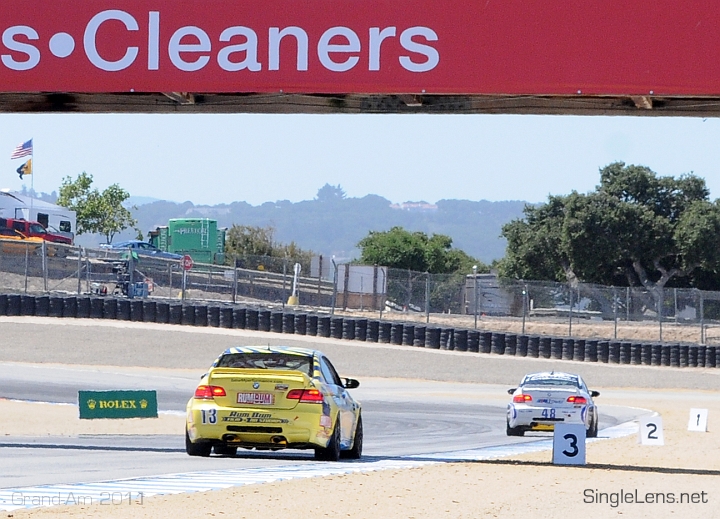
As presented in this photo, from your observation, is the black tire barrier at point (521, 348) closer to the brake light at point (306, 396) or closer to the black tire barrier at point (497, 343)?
the black tire barrier at point (497, 343)

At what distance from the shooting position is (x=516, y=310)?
48.4 metres

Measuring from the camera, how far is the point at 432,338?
147 ft

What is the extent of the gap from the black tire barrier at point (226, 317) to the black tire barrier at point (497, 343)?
31.2ft

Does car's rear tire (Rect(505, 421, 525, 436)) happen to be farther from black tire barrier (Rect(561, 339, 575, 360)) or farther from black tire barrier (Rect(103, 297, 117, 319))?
black tire barrier (Rect(103, 297, 117, 319))

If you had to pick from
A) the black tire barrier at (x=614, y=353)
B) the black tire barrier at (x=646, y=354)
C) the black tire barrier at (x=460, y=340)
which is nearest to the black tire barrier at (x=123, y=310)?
the black tire barrier at (x=460, y=340)

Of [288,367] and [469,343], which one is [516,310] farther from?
[288,367]

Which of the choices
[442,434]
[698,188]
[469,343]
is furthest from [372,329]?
[698,188]

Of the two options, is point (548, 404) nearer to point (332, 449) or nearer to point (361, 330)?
point (332, 449)

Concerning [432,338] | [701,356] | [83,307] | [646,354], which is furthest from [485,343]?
[83,307]

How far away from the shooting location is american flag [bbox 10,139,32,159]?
7156cm

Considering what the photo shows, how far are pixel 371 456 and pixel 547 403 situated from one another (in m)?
5.63

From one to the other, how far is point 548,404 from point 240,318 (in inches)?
916

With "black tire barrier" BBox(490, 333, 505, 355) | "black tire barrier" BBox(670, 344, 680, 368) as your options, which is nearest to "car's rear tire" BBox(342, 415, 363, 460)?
"black tire barrier" BBox(490, 333, 505, 355)

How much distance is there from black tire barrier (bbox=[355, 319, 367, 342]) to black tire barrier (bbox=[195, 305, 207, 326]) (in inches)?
217
